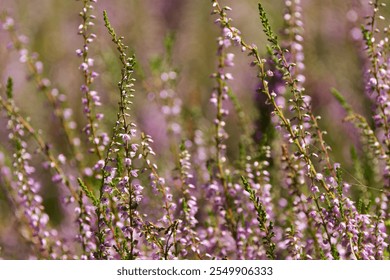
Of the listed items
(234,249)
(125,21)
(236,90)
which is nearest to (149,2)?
(125,21)

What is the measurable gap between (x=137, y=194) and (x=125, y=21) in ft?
15.8

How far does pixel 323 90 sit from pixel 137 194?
3126mm

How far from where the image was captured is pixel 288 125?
9.13 feet

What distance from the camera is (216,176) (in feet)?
11.4

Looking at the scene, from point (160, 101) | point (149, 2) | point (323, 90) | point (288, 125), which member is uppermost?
point (149, 2)

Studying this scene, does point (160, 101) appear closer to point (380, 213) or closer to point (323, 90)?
point (323, 90)

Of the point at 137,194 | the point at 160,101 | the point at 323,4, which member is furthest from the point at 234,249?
the point at 323,4

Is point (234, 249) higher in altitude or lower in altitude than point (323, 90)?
lower

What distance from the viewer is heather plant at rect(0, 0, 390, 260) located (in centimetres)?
281

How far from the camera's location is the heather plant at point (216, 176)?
2812mm
